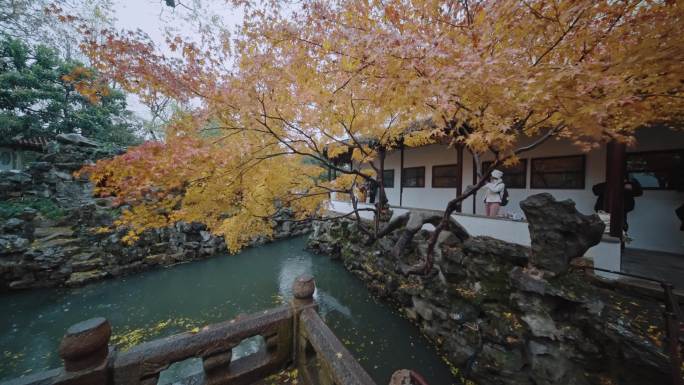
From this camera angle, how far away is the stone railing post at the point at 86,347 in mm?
2113

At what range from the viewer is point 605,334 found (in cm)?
371

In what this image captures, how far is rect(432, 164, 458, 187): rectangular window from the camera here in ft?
33.7

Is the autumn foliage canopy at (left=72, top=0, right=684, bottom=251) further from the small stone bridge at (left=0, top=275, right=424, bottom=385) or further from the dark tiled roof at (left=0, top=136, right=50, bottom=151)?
the dark tiled roof at (left=0, top=136, right=50, bottom=151)

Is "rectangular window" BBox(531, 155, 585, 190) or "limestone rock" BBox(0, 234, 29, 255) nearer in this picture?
"rectangular window" BBox(531, 155, 585, 190)

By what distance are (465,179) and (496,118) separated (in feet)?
21.2

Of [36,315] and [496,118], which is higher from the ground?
[496,118]

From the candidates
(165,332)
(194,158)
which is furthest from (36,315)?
(194,158)

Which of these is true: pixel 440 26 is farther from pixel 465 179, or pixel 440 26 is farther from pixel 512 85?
pixel 465 179

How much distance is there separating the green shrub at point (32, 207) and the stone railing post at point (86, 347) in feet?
42.9

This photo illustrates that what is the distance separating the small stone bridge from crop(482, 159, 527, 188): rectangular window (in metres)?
8.18

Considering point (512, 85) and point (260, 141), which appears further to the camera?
point (260, 141)

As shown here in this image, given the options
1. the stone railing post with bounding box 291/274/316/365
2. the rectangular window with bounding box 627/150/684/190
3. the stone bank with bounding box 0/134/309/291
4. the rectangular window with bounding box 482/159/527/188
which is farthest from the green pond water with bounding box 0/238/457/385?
the rectangular window with bounding box 627/150/684/190

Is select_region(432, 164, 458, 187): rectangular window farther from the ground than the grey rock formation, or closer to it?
farther from the ground

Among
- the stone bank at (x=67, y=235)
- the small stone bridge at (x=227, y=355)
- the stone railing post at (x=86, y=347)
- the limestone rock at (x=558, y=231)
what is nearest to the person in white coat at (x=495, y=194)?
the limestone rock at (x=558, y=231)
